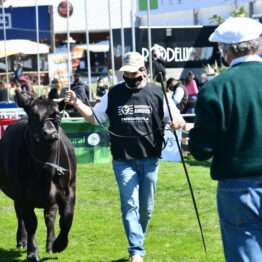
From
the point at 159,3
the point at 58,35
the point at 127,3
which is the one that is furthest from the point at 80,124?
the point at 58,35

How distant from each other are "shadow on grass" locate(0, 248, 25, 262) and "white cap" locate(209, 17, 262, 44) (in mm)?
4780

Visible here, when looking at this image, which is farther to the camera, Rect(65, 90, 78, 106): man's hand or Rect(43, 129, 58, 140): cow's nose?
Rect(43, 129, 58, 140): cow's nose

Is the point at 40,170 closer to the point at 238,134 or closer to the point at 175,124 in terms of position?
the point at 175,124

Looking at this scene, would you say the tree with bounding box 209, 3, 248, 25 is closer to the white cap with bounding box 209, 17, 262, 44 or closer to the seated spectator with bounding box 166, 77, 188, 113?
the seated spectator with bounding box 166, 77, 188, 113

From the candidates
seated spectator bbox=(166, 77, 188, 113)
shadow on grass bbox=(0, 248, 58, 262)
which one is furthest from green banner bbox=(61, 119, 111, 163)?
shadow on grass bbox=(0, 248, 58, 262)

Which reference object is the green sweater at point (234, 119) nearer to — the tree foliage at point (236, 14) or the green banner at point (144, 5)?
the tree foliage at point (236, 14)

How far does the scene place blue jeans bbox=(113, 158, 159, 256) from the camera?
782 centimetres

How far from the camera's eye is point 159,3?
3731 centimetres

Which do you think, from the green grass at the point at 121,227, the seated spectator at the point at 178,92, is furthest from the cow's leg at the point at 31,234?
the seated spectator at the point at 178,92

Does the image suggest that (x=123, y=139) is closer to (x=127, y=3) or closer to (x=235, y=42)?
(x=235, y=42)

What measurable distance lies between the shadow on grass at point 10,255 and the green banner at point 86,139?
8.09 meters

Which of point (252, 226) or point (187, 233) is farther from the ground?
point (252, 226)

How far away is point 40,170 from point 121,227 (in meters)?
2.34

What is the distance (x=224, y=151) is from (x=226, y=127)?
0.16 meters
